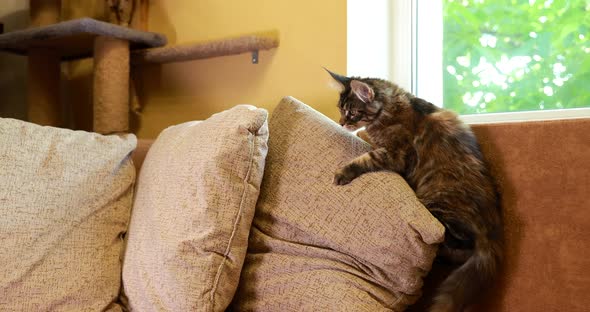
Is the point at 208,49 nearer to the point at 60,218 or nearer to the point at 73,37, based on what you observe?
the point at 73,37

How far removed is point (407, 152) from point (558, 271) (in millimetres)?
404

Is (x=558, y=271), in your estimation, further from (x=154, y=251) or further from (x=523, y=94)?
(x=154, y=251)

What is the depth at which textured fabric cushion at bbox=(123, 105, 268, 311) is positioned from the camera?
1159mm

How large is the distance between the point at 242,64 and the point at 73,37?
0.64m

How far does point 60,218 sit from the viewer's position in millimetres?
1347

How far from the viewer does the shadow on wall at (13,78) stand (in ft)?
8.63

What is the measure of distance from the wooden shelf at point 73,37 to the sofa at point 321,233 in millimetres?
775

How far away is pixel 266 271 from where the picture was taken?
4.11ft

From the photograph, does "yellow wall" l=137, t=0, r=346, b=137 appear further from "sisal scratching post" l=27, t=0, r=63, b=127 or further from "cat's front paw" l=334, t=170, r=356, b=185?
"cat's front paw" l=334, t=170, r=356, b=185

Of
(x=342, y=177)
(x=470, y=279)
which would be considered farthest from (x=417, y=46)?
(x=470, y=279)

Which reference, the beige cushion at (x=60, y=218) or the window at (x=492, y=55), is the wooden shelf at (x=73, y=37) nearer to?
the beige cushion at (x=60, y=218)

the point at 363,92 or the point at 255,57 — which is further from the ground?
the point at 255,57

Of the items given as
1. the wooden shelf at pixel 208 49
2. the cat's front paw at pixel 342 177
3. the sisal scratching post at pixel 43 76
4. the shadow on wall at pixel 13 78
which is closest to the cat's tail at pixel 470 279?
the cat's front paw at pixel 342 177

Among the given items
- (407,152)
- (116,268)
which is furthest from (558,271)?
(116,268)
